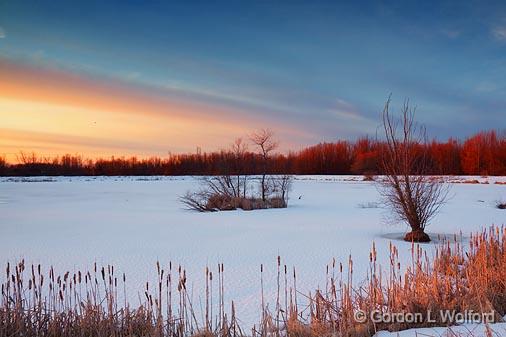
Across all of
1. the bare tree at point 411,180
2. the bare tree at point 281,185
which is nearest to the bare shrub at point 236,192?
the bare tree at point 281,185

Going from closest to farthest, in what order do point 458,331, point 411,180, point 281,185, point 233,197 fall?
point 458,331 → point 411,180 → point 233,197 → point 281,185

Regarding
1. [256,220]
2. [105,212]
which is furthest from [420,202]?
[105,212]

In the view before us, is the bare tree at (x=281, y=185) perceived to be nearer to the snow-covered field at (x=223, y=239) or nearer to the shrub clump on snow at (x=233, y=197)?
the shrub clump on snow at (x=233, y=197)

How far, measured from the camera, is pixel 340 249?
29.3 feet

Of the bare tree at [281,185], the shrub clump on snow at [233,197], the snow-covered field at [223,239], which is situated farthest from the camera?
the bare tree at [281,185]

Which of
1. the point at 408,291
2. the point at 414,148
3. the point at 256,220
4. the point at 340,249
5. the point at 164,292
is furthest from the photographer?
the point at 256,220

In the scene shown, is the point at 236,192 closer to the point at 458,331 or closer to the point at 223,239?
the point at 223,239

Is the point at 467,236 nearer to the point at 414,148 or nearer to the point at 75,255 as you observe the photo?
the point at 414,148

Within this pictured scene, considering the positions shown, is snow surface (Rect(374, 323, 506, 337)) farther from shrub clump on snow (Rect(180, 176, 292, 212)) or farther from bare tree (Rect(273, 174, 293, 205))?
bare tree (Rect(273, 174, 293, 205))

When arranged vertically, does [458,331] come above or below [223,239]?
above

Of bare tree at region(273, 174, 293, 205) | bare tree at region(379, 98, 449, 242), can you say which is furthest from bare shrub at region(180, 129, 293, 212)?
bare tree at region(379, 98, 449, 242)

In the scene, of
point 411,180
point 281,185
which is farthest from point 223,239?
point 281,185

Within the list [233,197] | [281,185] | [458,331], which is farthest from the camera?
[281,185]

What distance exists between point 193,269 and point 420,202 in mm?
5763
